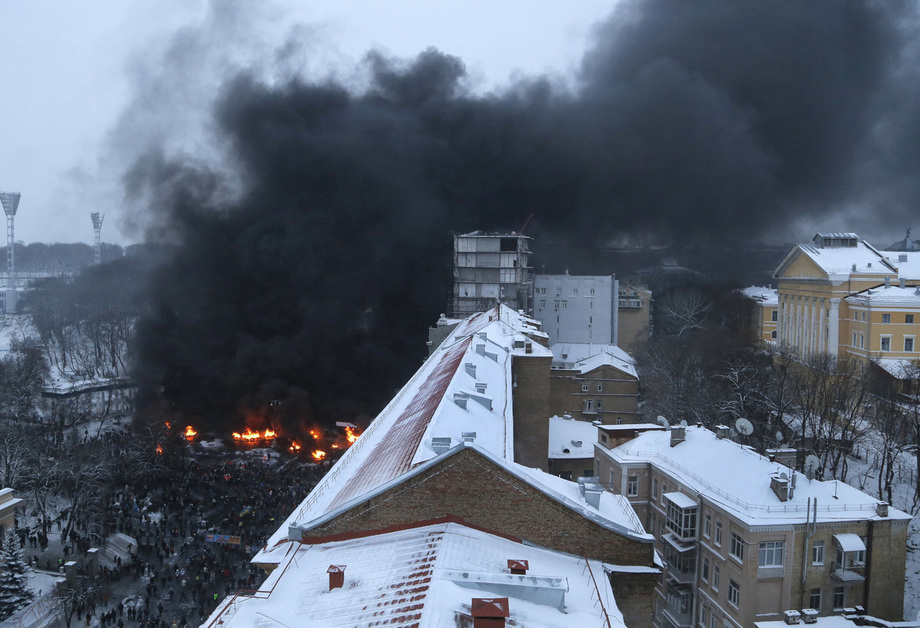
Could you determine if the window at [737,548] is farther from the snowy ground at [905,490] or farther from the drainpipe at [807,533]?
the snowy ground at [905,490]

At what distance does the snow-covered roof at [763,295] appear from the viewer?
4629 centimetres

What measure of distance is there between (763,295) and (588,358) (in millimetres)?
21741

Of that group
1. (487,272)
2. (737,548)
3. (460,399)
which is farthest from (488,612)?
(487,272)

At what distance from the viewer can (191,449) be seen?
1452 inches

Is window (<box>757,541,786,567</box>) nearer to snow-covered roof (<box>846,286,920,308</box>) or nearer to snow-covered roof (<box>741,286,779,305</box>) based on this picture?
snow-covered roof (<box>846,286,920,308</box>)

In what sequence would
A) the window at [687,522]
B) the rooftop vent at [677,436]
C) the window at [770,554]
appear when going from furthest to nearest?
1. the rooftop vent at [677,436]
2. the window at [687,522]
3. the window at [770,554]

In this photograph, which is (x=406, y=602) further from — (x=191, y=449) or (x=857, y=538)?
(x=191, y=449)

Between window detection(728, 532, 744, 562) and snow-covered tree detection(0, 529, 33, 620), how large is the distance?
54.5ft

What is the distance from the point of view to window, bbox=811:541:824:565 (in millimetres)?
13648

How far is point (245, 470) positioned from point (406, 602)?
26.2 metres

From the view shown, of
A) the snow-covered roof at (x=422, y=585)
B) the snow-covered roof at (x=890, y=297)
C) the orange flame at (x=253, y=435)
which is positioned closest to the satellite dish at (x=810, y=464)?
the snow-covered roof at (x=422, y=585)

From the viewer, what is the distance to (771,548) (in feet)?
44.2

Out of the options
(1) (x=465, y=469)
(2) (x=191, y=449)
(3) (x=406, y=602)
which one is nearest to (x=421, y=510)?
(1) (x=465, y=469)

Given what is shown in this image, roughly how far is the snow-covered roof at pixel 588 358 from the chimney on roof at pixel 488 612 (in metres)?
29.2
